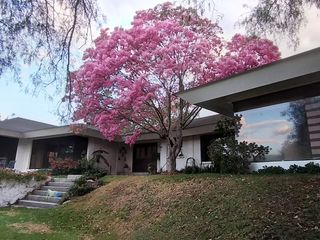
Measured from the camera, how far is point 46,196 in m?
11.9

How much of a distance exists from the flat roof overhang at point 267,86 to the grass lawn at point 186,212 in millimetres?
2840

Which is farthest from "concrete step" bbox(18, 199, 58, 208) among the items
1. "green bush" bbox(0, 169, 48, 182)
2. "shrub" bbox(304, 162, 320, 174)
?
"shrub" bbox(304, 162, 320, 174)

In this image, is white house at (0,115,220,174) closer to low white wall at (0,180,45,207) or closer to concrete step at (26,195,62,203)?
low white wall at (0,180,45,207)

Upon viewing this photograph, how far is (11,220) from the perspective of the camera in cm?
871

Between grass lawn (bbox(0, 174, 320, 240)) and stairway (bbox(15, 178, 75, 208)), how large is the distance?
92cm

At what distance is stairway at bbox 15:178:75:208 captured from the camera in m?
11.2

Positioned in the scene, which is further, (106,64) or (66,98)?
(106,64)

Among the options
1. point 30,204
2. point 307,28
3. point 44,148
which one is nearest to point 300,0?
point 307,28

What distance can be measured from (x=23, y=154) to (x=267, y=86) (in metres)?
16.4

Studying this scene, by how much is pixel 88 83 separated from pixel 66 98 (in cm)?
667

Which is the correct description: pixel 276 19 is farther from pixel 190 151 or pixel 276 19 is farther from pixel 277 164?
pixel 190 151

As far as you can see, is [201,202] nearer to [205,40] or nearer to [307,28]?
[307,28]

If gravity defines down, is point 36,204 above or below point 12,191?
below

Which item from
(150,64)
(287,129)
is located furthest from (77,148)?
(287,129)
